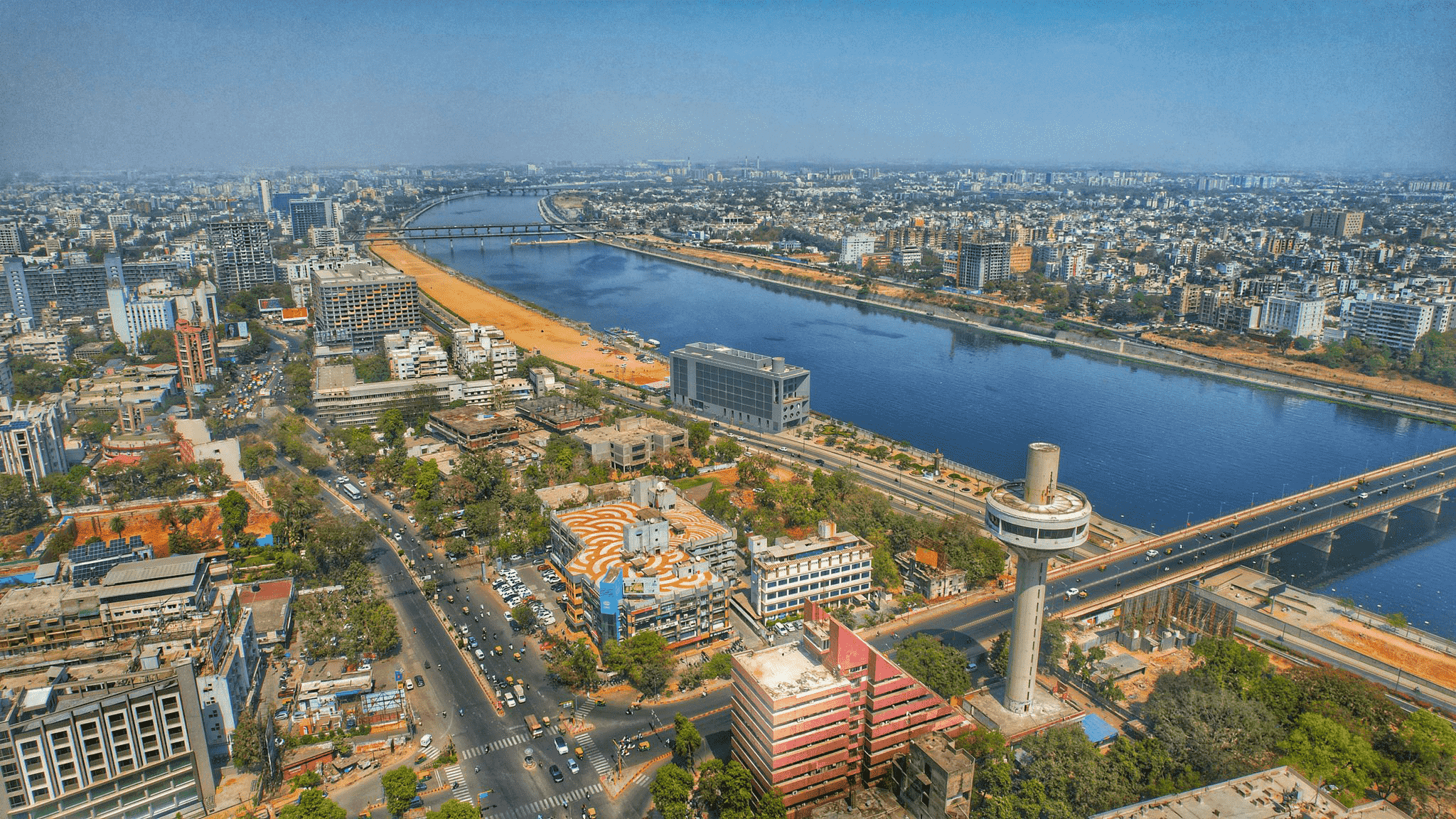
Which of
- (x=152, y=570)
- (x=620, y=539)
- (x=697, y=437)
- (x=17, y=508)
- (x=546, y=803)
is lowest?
(x=546, y=803)

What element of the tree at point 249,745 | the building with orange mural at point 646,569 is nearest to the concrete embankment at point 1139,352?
the building with orange mural at point 646,569

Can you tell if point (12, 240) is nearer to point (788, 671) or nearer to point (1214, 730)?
point (788, 671)

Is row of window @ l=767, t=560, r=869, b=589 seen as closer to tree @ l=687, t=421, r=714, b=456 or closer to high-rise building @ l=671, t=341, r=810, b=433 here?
tree @ l=687, t=421, r=714, b=456

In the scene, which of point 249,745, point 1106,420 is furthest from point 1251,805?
point 1106,420

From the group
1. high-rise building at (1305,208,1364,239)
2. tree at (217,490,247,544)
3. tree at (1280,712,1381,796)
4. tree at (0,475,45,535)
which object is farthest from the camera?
high-rise building at (1305,208,1364,239)

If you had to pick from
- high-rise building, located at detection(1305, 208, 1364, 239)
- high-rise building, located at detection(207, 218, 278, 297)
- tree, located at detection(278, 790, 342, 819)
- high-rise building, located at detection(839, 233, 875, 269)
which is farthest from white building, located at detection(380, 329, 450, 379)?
high-rise building, located at detection(1305, 208, 1364, 239)

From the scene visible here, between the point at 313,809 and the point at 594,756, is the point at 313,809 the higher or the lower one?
the higher one
